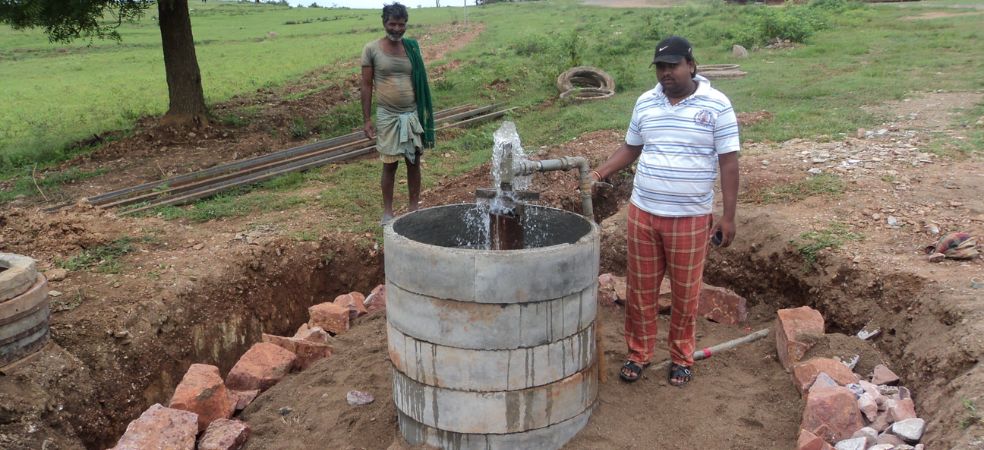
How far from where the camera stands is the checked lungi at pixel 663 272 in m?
3.57

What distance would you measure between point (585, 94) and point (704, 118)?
849 centimetres

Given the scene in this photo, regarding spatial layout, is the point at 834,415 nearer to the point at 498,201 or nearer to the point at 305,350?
the point at 498,201

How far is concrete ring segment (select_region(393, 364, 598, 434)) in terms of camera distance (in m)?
3.28

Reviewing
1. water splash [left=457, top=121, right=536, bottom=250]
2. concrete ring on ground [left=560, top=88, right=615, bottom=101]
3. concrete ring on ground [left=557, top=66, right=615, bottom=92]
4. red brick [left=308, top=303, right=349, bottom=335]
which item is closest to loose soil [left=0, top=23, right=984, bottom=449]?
red brick [left=308, top=303, right=349, bottom=335]

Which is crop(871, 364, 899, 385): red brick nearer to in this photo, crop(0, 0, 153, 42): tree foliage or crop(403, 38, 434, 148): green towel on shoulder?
crop(403, 38, 434, 148): green towel on shoulder

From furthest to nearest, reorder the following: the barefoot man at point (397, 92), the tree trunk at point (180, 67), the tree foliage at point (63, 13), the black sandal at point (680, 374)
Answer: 1. the tree trunk at point (180, 67)
2. the tree foliage at point (63, 13)
3. the barefoot man at point (397, 92)
4. the black sandal at point (680, 374)

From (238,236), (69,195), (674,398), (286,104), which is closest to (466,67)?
(286,104)

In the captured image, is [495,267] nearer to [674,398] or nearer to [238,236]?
[674,398]

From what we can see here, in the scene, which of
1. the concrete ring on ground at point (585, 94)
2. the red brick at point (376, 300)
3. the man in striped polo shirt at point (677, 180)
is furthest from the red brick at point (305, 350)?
the concrete ring on ground at point (585, 94)

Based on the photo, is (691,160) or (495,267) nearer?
(495,267)

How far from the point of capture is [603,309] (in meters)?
5.19

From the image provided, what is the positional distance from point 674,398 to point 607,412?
411 mm

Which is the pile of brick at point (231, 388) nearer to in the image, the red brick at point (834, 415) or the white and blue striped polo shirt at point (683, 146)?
the white and blue striped polo shirt at point (683, 146)

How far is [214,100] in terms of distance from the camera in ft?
43.1
